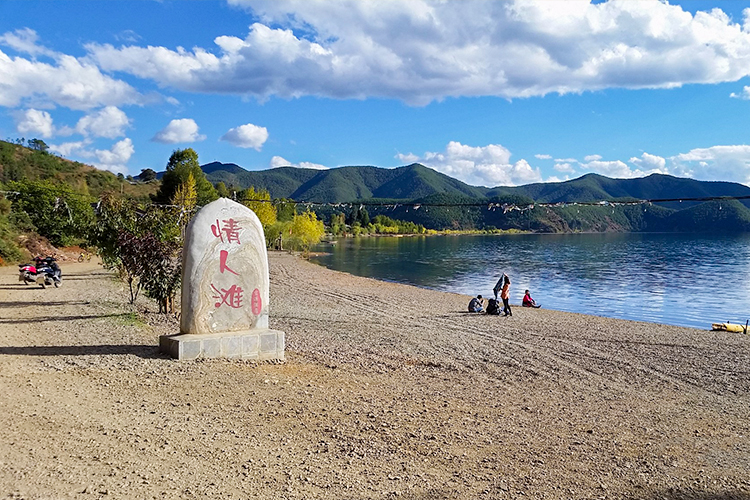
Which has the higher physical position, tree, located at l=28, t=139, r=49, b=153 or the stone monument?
tree, located at l=28, t=139, r=49, b=153

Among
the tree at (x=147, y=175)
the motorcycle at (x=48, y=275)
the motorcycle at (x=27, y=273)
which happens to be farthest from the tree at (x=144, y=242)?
the tree at (x=147, y=175)

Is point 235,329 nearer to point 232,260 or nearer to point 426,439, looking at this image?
point 232,260

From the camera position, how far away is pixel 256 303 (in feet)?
37.3

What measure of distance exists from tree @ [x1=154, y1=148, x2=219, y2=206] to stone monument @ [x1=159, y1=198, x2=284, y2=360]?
56224 millimetres

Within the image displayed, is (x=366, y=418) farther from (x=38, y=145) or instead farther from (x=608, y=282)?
(x=38, y=145)

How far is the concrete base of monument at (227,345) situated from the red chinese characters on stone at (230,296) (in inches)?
20.9

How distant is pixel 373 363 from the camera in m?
11.7

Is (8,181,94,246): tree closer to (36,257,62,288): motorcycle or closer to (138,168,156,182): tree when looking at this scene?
(36,257,62,288): motorcycle

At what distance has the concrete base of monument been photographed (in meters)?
10.4

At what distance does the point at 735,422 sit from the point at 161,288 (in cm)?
1286

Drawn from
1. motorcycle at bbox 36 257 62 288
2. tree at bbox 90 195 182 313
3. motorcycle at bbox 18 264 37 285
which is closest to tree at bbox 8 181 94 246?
motorcycle at bbox 36 257 62 288

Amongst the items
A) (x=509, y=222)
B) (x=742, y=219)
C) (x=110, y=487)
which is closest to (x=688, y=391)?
(x=110, y=487)

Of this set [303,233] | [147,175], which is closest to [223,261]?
[303,233]

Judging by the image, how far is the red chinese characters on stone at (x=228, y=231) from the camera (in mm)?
10934
